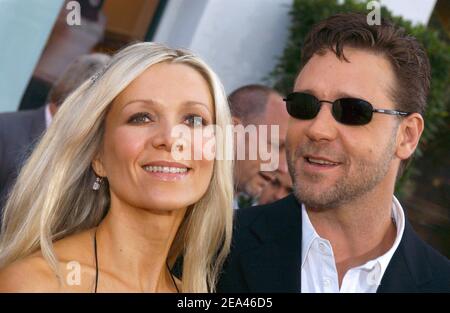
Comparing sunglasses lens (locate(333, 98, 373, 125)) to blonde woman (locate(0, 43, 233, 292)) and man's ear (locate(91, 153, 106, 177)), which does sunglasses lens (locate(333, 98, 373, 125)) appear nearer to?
blonde woman (locate(0, 43, 233, 292))

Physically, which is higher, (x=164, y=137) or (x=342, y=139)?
(x=342, y=139)

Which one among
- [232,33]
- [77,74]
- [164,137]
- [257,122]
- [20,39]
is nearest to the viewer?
[164,137]

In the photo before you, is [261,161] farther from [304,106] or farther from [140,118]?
[140,118]

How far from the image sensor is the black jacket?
9.48 feet

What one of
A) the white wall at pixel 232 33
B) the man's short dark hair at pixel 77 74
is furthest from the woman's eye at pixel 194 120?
the white wall at pixel 232 33

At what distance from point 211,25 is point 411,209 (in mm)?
2797

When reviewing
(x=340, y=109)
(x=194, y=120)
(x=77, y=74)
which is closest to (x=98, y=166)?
(x=194, y=120)

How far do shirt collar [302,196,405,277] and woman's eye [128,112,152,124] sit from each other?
32.4 inches

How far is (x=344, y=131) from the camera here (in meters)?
3.03

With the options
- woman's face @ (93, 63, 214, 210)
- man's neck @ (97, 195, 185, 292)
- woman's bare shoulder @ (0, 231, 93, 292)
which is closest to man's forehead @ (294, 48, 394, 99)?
woman's face @ (93, 63, 214, 210)

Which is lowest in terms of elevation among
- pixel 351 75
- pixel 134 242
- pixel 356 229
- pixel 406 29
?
pixel 134 242

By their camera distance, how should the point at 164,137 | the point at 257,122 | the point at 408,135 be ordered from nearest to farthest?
the point at 164,137, the point at 408,135, the point at 257,122

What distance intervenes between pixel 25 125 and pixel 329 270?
2533 millimetres

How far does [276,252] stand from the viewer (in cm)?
300
